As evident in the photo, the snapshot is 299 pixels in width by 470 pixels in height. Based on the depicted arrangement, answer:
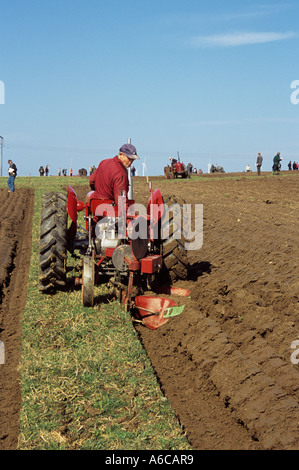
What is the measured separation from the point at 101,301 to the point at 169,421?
3149 mm

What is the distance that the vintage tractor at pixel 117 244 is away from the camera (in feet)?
21.4

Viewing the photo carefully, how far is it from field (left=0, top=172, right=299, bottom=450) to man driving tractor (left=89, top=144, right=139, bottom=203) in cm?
142

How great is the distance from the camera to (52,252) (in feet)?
23.9

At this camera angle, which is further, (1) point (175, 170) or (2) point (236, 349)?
(1) point (175, 170)

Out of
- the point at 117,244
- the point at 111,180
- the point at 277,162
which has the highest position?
the point at 277,162

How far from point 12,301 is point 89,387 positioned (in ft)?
11.4

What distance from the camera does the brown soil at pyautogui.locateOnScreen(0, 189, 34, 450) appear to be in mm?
4344

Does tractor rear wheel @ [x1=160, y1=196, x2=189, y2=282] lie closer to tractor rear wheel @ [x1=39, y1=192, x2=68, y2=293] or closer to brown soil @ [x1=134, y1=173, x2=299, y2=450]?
brown soil @ [x1=134, y1=173, x2=299, y2=450]

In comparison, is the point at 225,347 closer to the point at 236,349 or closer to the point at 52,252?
the point at 236,349

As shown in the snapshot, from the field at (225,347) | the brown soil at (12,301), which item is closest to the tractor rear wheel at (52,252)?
the field at (225,347)

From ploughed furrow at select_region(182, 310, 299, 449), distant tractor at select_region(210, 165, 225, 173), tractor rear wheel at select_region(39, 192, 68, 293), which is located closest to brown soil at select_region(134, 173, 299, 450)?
ploughed furrow at select_region(182, 310, 299, 449)

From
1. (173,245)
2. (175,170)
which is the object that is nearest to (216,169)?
(175,170)

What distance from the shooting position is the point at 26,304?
281 inches

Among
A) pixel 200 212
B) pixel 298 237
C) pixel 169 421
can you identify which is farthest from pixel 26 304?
pixel 200 212
